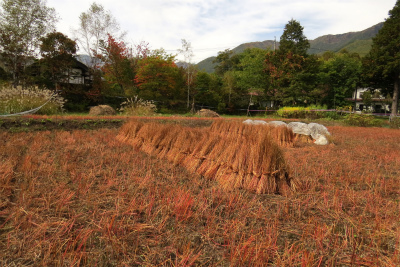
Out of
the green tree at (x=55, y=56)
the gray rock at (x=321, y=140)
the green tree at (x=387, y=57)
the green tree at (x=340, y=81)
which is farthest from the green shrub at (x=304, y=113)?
the green tree at (x=55, y=56)

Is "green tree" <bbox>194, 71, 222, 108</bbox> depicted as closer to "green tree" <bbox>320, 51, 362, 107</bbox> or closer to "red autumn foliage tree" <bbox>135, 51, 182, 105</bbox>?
"red autumn foliage tree" <bbox>135, 51, 182, 105</bbox>

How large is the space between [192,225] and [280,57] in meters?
25.3

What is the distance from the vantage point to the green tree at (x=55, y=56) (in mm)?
15164

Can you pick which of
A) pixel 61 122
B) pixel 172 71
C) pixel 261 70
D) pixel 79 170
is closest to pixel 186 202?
pixel 79 170

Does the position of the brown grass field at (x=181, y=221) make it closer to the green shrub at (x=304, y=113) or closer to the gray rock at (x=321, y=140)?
the gray rock at (x=321, y=140)

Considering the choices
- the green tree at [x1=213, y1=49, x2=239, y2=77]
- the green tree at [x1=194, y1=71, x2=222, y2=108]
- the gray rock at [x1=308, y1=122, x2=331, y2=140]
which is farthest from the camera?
the green tree at [x1=213, y1=49, x2=239, y2=77]

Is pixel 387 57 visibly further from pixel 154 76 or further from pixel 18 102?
pixel 18 102

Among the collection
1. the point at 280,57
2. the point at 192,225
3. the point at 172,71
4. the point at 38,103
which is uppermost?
the point at 280,57

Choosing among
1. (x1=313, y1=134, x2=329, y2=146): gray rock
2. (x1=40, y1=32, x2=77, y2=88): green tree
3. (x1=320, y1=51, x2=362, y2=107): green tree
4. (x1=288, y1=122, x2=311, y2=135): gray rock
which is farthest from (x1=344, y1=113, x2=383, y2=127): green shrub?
(x1=40, y1=32, x2=77, y2=88): green tree

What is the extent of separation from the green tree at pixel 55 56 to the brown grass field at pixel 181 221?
1586cm

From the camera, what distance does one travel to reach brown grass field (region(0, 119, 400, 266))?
4.35 feet

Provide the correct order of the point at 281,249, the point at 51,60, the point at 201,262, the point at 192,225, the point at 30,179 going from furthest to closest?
the point at 51,60
the point at 30,179
the point at 192,225
the point at 281,249
the point at 201,262

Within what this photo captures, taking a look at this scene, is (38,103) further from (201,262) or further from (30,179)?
(201,262)

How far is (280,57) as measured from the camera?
77.1 feet
